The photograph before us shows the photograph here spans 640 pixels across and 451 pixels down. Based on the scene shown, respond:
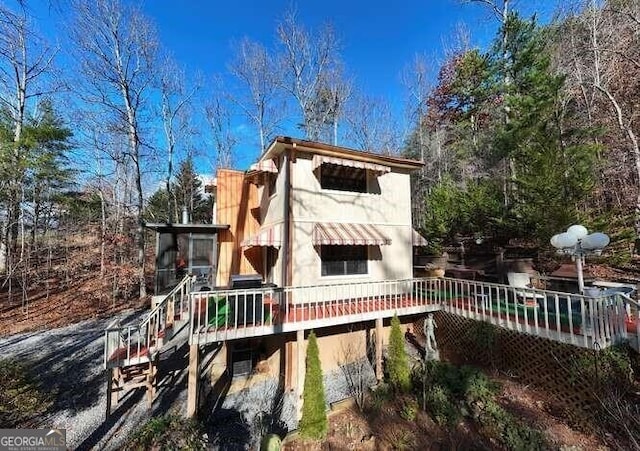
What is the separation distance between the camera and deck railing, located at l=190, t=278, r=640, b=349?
6195 mm

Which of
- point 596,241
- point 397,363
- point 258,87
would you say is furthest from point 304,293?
point 258,87

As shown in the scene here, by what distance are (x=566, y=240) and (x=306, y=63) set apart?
20.9 metres

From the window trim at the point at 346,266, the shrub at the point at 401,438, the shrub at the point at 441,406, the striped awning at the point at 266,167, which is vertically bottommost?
the shrub at the point at 401,438

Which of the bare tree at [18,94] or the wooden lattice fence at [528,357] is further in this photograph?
the bare tree at [18,94]

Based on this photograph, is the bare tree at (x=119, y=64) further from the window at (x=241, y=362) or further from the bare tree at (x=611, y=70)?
the bare tree at (x=611, y=70)

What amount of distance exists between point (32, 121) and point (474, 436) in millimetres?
23815

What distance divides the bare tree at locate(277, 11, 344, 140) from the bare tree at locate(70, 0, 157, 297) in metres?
9.04

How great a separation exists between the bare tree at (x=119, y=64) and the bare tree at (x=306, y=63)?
9.04 metres

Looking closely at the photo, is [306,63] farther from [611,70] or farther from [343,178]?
[611,70]

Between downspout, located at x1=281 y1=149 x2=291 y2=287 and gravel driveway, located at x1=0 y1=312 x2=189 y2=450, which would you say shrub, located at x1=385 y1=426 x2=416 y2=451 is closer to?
downspout, located at x1=281 y1=149 x2=291 y2=287

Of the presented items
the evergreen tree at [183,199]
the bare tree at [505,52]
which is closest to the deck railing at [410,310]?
the bare tree at [505,52]

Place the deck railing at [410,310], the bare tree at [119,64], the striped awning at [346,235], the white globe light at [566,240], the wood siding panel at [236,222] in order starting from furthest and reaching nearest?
the bare tree at [119,64] < the wood siding panel at [236,222] < the striped awning at [346,235] < the white globe light at [566,240] < the deck railing at [410,310]

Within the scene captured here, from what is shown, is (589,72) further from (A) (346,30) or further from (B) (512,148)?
(A) (346,30)

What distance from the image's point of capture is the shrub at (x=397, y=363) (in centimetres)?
843
